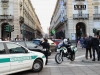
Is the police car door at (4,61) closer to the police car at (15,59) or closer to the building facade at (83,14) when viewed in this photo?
the police car at (15,59)

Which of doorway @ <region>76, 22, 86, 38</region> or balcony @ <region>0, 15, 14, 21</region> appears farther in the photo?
doorway @ <region>76, 22, 86, 38</region>

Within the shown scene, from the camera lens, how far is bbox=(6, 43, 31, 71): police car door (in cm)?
712

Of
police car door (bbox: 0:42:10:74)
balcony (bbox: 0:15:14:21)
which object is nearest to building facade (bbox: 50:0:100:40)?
balcony (bbox: 0:15:14:21)

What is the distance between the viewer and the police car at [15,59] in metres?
6.78

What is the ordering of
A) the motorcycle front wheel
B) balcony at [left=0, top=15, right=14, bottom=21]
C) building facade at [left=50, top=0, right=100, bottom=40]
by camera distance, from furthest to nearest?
1. building facade at [left=50, top=0, right=100, bottom=40]
2. balcony at [left=0, top=15, right=14, bottom=21]
3. the motorcycle front wheel

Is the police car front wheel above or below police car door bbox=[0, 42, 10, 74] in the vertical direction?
below

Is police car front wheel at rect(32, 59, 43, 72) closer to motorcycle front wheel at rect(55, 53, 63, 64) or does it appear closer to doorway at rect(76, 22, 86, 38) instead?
motorcycle front wheel at rect(55, 53, 63, 64)

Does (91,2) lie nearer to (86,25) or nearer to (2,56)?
(86,25)

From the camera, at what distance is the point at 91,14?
39312 millimetres

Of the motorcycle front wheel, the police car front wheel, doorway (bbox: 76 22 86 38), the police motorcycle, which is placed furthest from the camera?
doorway (bbox: 76 22 86 38)

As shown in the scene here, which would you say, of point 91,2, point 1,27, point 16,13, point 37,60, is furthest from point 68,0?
point 37,60

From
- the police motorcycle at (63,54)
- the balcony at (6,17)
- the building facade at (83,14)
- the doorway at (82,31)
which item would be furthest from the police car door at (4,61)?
the doorway at (82,31)

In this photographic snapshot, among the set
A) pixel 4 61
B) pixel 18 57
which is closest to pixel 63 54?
pixel 18 57

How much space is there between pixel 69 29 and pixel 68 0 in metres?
6.41
